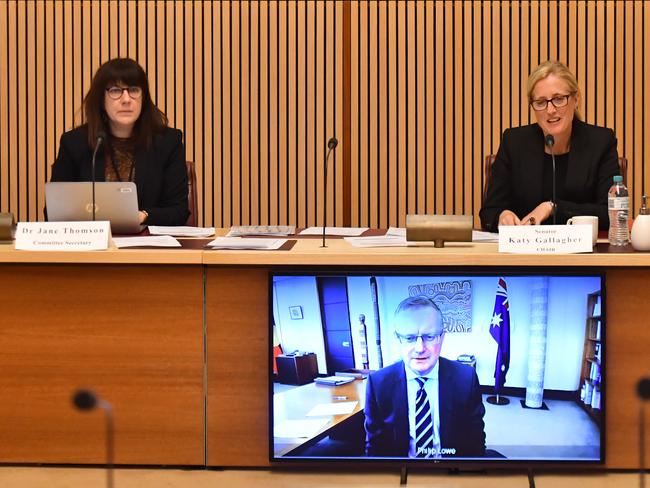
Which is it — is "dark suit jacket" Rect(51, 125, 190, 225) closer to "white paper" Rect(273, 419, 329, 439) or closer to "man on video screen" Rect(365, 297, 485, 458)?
"white paper" Rect(273, 419, 329, 439)

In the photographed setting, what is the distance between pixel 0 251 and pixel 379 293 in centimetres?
112

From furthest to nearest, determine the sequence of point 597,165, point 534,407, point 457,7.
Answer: point 457,7
point 597,165
point 534,407

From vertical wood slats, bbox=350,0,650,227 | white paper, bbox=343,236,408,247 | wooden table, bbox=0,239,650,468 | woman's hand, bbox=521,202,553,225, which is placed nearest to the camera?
wooden table, bbox=0,239,650,468

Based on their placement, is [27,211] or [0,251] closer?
[0,251]

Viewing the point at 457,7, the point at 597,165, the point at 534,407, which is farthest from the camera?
the point at 457,7

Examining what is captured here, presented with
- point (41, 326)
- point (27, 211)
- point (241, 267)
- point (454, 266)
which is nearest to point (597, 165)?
point (454, 266)

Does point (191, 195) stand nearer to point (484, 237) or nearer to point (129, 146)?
point (129, 146)

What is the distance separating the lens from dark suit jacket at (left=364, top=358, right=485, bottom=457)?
7.84 ft

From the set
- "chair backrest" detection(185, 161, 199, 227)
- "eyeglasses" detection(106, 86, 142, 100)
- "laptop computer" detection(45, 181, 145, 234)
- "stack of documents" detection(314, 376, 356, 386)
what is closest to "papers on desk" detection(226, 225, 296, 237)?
"laptop computer" detection(45, 181, 145, 234)

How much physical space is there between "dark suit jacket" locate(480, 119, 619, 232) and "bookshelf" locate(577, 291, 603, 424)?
41.2 inches

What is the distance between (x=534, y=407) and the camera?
7.86ft

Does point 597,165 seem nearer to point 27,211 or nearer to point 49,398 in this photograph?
point 49,398

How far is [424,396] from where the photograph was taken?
2.39 meters
